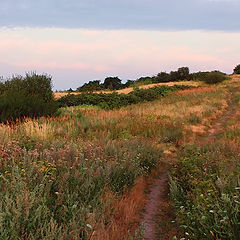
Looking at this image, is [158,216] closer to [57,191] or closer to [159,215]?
[159,215]

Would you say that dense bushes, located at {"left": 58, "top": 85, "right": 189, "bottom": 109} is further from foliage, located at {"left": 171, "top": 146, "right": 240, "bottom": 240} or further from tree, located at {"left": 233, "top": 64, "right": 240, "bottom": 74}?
tree, located at {"left": 233, "top": 64, "right": 240, "bottom": 74}

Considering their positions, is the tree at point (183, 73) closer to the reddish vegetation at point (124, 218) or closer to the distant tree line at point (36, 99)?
the distant tree line at point (36, 99)

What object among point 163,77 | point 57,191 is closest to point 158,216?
point 57,191

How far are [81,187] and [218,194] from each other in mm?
2058

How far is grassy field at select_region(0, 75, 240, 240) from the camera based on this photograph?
323cm

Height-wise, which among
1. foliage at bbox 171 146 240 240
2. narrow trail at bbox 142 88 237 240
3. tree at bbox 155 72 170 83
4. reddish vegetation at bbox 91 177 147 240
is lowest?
narrow trail at bbox 142 88 237 240

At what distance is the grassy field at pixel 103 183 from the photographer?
3234mm

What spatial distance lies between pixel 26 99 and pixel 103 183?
10.4 meters

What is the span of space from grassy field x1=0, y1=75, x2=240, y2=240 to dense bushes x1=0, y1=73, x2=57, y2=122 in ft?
10.2

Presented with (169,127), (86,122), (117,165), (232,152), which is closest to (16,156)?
(117,165)

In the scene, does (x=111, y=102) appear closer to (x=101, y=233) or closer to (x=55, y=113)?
(x=55, y=113)

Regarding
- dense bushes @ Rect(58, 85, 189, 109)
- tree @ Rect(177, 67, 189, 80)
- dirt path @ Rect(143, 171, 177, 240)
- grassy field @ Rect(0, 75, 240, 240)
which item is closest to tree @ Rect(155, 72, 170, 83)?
tree @ Rect(177, 67, 189, 80)

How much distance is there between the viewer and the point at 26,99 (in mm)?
14180

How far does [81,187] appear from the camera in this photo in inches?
170
